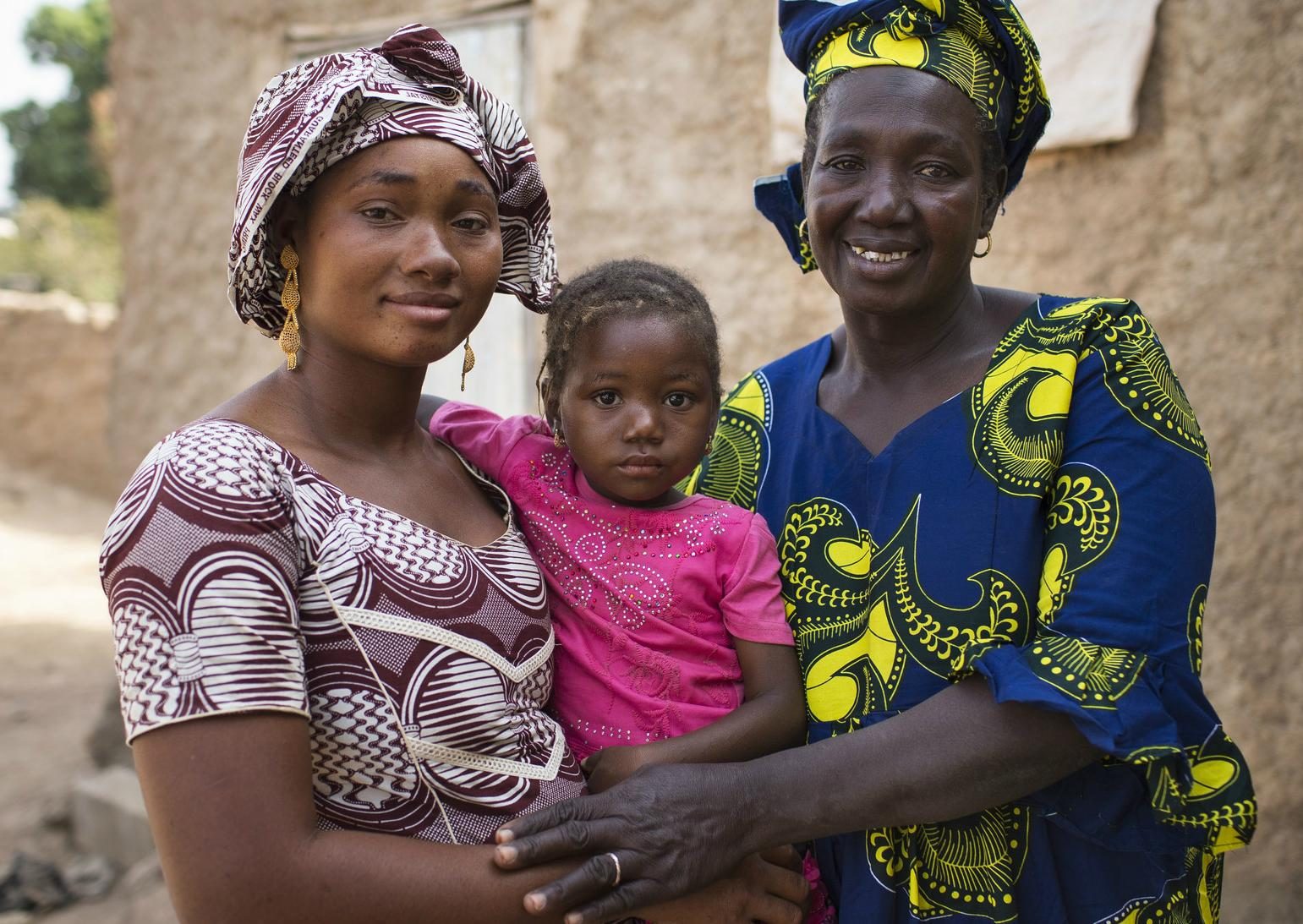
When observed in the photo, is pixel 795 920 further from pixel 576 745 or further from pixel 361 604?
pixel 361 604

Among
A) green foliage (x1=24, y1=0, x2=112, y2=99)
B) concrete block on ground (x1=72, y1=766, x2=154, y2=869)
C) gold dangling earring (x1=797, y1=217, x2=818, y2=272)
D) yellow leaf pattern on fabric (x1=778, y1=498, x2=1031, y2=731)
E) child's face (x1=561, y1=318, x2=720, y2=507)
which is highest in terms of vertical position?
green foliage (x1=24, y1=0, x2=112, y2=99)

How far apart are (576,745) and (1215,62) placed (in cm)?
276

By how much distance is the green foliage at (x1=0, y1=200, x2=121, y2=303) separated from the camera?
21250 mm

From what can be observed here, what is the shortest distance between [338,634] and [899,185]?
1190mm

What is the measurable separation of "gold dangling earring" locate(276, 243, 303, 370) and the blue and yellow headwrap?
100cm

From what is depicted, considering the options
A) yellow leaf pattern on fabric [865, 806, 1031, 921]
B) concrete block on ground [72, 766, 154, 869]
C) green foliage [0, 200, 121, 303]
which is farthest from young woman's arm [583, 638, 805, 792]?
green foliage [0, 200, 121, 303]

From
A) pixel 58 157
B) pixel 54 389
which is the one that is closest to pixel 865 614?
pixel 54 389

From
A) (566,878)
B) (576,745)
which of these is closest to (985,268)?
(576,745)

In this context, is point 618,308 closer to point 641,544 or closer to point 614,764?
point 641,544

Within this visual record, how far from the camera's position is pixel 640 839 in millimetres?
1703

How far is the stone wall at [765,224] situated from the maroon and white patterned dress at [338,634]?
1425 millimetres

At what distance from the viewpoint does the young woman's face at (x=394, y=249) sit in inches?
68.8

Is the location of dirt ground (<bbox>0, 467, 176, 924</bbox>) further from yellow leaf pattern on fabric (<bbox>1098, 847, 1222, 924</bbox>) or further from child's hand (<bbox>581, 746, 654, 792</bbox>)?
yellow leaf pattern on fabric (<bbox>1098, 847, 1222, 924</bbox>)

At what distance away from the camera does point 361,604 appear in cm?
162
